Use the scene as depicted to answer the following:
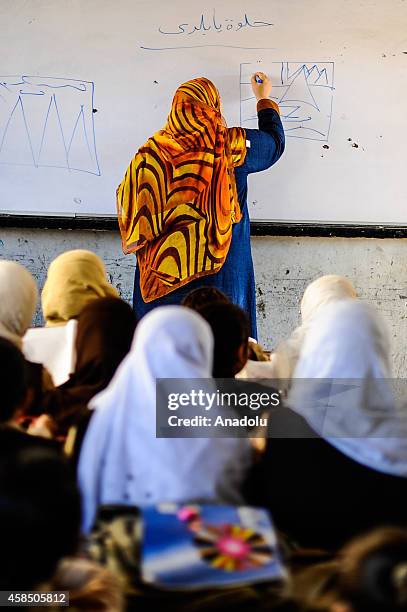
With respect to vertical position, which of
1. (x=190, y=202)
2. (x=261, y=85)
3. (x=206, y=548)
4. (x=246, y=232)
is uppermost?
(x=261, y=85)

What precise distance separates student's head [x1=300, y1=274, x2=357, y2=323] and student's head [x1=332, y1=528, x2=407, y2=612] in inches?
64.2

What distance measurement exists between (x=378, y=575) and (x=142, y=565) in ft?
1.23

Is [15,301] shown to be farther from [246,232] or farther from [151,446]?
[246,232]

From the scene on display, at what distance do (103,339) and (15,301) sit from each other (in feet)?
1.62

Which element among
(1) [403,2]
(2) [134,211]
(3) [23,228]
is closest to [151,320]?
(2) [134,211]

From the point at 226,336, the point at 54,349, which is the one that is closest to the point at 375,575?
the point at 226,336

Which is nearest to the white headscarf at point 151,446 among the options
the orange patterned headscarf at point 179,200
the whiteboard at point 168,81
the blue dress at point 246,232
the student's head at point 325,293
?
the student's head at point 325,293

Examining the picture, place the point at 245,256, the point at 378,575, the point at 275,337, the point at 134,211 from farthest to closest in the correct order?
the point at 275,337, the point at 245,256, the point at 134,211, the point at 378,575

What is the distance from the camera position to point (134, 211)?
339 centimetres

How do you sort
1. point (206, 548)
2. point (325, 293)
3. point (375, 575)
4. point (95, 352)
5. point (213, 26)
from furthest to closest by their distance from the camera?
point (213, 26) → point (325, 293) → point (95, 352) → point (206, 548) → point (375, 575)

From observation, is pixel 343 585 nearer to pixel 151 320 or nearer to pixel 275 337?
pixel 151 320

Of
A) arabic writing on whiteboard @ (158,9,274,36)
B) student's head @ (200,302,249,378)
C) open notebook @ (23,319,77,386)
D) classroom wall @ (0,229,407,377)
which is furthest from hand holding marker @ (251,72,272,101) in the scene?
student's head @ (200,302,249,378)

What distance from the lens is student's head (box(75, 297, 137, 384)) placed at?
196 cm

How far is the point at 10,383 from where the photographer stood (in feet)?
4.97
